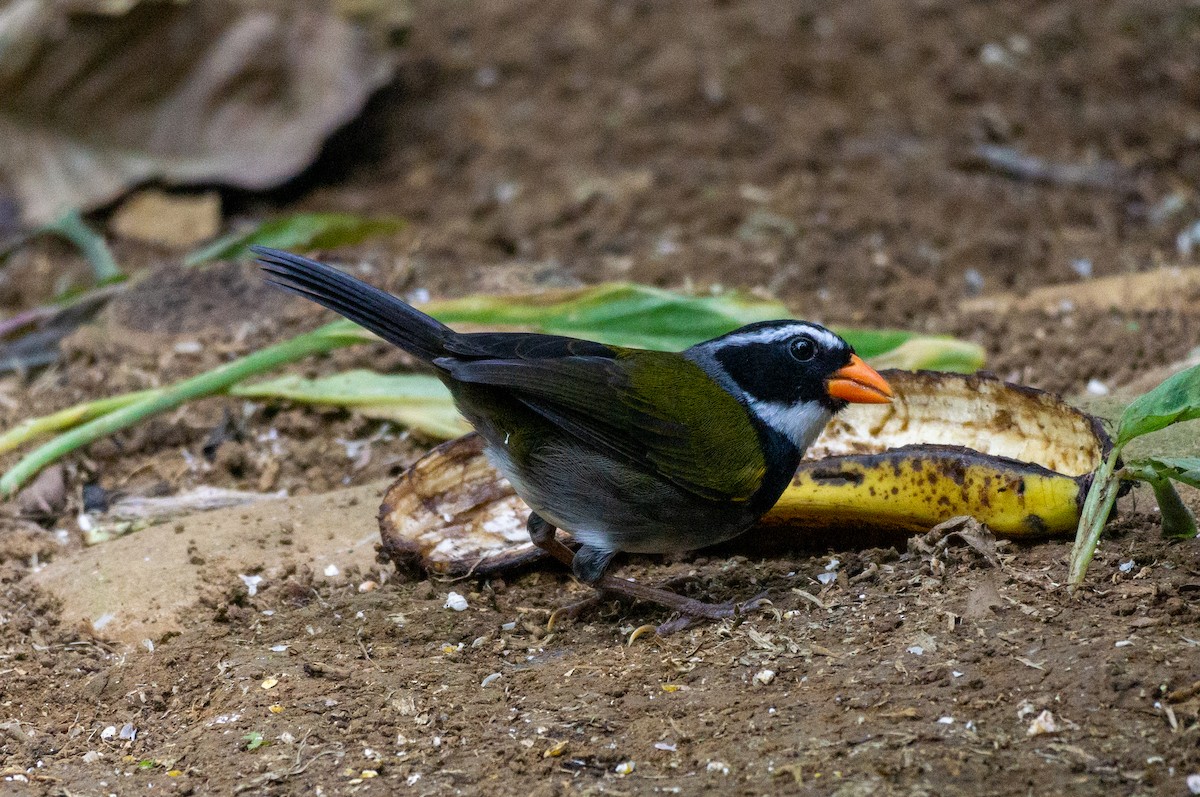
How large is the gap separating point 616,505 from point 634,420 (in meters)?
0.27

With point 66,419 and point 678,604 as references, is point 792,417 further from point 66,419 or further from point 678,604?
point 66,419

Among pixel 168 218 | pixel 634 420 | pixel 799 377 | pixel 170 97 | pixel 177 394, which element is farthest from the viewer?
pixel 170 97

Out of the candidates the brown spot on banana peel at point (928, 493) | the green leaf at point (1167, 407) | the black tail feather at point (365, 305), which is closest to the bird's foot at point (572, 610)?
the brown spot on banana peel at point (928, 493)

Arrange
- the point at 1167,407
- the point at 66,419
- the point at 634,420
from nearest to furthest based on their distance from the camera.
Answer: the point at 1167,407 → the point at 634,420 → the point at 66,419

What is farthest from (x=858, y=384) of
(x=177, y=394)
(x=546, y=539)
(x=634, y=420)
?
(x=177, y=394)

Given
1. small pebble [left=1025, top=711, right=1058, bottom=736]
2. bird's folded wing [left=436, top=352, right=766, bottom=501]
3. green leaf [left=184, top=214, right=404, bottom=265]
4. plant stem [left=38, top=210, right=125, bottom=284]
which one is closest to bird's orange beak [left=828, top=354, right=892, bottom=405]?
bird's folded wing [left=436, top=352, right=766, bottom=501]

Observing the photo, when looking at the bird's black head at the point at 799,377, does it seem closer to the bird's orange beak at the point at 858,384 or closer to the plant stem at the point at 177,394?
the bird's orange beak at the point at 858,384

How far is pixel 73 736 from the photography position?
3.65 meters

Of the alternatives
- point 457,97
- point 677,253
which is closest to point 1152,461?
point 677,253

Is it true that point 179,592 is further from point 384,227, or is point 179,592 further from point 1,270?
point 1,270

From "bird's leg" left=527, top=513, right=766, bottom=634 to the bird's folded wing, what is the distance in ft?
1.11

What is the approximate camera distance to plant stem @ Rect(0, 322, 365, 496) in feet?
16.7

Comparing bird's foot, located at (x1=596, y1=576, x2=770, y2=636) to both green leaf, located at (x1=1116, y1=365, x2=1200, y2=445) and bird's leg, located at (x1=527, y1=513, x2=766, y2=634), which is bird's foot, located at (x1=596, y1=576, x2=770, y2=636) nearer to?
bird's leg, located at (x1=527, y1=513, x2=766, y2=634)

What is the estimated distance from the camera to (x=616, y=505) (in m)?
4.07
